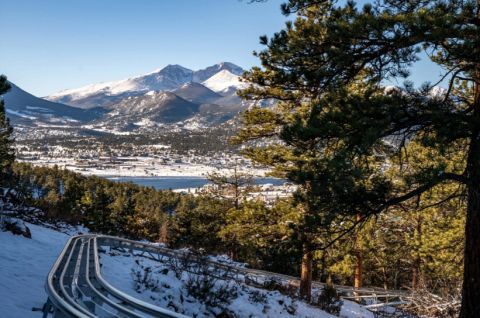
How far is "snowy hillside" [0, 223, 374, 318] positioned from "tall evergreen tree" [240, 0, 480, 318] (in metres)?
3.14

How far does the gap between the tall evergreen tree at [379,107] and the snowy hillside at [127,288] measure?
314 centimetres

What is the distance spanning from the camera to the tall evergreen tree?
202 inches

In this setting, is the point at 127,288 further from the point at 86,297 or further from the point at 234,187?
the point at 234,187

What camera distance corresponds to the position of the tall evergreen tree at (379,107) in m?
5.13

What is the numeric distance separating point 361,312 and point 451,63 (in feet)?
31.3

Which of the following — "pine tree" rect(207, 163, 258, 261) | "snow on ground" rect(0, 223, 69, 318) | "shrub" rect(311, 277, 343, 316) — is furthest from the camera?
"pine tree" rect(207, 163, 258, 261)

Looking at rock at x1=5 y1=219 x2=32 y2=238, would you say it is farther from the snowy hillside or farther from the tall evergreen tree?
the tall evergreen tree

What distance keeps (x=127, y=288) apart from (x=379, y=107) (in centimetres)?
664

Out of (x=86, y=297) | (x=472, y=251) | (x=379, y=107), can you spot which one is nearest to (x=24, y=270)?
(x=86, y=297)

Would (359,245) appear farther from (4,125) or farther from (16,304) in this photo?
(4,125)

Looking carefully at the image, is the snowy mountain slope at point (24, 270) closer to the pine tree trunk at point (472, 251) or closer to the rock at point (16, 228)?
the rock at point (16, 228)

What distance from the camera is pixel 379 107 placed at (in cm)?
564

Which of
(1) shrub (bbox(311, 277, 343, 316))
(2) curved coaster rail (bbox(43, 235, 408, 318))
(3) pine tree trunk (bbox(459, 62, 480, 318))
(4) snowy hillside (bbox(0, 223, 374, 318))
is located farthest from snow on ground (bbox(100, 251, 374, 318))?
(3) pine tree trunk (bbox(459, 62, 480, 318))

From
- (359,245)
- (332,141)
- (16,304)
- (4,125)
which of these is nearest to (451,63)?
(332,141)
